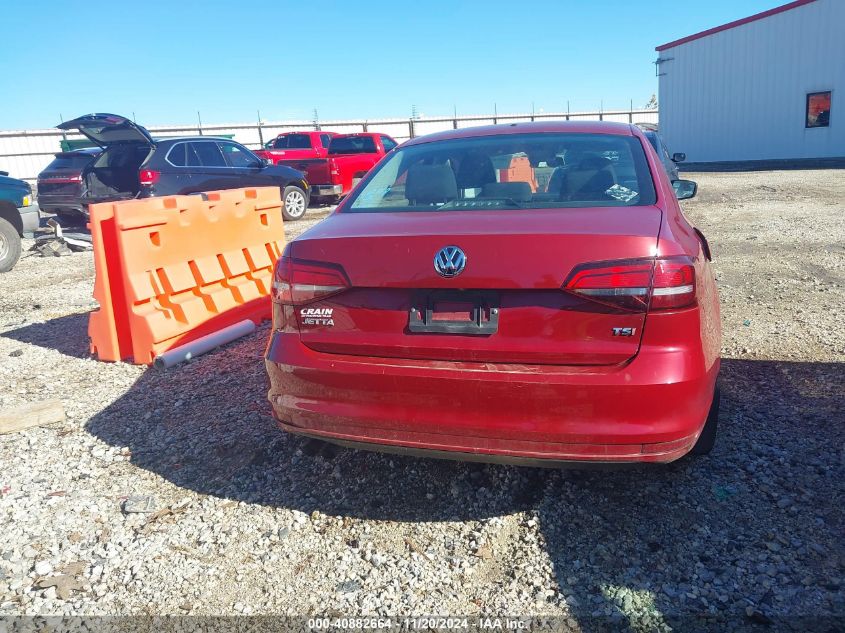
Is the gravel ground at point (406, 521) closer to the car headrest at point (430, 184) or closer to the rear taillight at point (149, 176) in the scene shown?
the car headrest at point (430, 184)

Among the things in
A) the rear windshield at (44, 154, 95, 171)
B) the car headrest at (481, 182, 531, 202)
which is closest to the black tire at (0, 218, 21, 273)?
the rear windshield at (44, 154, 95, 171)

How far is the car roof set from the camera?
3.74 metres

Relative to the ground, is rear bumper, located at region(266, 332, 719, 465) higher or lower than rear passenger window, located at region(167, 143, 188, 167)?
lower

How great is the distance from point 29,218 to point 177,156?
275 centimetres

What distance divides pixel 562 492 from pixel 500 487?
0.29 metres

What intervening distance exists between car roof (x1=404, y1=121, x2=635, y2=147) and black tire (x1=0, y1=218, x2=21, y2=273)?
8.08 m

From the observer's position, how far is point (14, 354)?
5715 millimetres

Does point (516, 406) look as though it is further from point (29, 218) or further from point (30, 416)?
point (29, 218)

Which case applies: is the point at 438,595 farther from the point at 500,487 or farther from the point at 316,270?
the point at 316,270

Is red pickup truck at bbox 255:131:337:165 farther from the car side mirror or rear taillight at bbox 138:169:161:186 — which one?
the car side mirror

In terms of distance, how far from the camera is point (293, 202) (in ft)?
47.1

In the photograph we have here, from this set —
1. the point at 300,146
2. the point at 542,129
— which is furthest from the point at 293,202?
the point at 542,129

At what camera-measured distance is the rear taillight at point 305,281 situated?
2.82 metres

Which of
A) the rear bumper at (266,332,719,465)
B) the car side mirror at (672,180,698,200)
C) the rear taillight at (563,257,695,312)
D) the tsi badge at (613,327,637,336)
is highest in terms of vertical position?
the car side mirror at (672,180,698,200)
